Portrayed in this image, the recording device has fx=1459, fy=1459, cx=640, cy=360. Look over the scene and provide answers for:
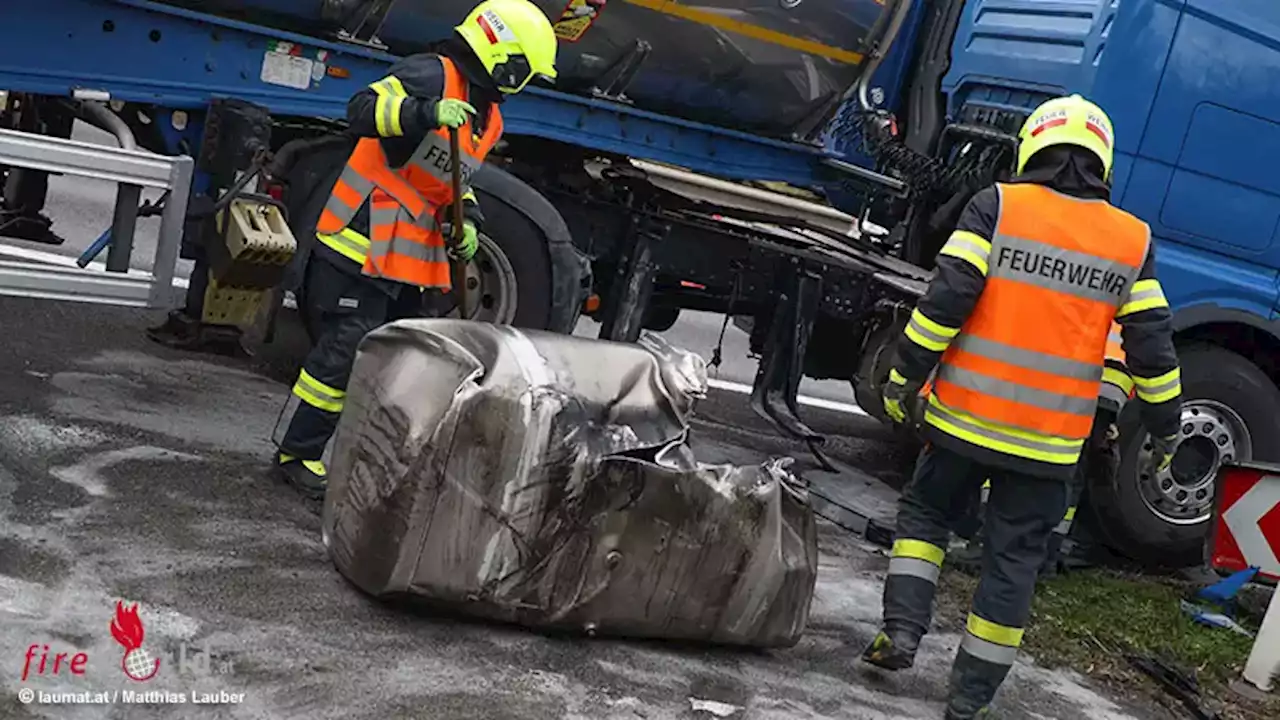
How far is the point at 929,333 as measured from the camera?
13.3ft

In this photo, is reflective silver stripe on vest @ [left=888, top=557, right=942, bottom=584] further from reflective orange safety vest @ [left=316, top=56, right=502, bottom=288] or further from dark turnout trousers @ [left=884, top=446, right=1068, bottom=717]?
reflective orange safety vest @ [left=316, top=56, right=502, bottom=288]

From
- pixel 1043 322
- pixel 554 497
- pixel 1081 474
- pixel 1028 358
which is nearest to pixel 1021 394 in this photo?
pixel 1028 358

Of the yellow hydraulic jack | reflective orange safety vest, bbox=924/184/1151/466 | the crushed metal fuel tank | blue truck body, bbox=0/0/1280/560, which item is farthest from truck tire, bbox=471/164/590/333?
reflective orange safety vest, bbox=924/184/1151/466

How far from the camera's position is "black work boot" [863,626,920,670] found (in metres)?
4.28

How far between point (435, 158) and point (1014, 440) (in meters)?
2.05

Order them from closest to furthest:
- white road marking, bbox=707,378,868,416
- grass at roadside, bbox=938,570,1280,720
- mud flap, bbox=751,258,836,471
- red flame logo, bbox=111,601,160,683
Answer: red flame logo, bbox=111,601,160,683 < grass at roadside, bbox=938,570,1280,720 < mud flap, bbox=751,258,836,471 < white road marking, bbox=707,378,868,416

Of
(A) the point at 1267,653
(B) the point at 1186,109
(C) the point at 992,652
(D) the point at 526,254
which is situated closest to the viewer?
(C) the point at 992,652

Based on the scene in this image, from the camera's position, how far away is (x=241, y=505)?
4.62m

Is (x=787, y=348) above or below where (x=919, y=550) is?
above

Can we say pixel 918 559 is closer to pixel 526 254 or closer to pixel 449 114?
pixel 449 114

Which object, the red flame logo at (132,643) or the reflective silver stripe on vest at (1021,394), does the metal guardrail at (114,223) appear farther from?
the reflective silver stripe on vest at (1021,394)

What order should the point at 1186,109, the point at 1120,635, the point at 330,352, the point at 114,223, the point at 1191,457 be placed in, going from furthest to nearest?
the point at 1191,457 < the point at 1186,109 < the point at 1120,635 < the point at 330,352 < the point at 114,223

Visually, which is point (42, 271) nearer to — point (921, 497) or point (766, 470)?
point (766, 470)

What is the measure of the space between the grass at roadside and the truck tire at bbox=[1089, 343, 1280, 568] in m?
0.32
